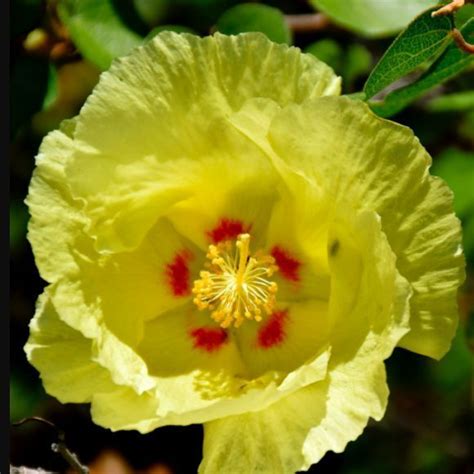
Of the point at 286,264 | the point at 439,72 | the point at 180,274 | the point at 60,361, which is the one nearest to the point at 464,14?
the point at 439,72

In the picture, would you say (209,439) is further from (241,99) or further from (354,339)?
(241,99)

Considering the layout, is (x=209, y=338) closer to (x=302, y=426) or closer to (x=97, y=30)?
(x=302, y=426)

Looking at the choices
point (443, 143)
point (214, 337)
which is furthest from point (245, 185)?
point (443, 143)

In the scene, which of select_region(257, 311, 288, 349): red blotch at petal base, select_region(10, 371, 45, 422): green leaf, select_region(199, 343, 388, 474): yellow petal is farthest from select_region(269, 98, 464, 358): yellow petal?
select_region(10, 371, 45, 422): green leaf

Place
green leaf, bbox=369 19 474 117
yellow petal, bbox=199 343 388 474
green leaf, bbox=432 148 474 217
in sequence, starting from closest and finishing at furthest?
yellow petal, bbox=199 343 388 474 → green leaf, bbox=369 19 474 117 → green leaf, bbox=432 148 474 217

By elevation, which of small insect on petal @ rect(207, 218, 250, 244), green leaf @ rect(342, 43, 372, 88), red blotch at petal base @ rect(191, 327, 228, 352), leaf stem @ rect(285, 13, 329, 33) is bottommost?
red blotch at petal base @ rect(191, 327, 228, 352)

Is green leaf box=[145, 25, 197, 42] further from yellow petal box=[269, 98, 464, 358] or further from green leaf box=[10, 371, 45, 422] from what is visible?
green leaf box=[10, 371, 45, 422]

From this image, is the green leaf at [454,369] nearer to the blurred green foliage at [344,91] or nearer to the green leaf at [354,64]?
the blurred green foliage at [344,91]
